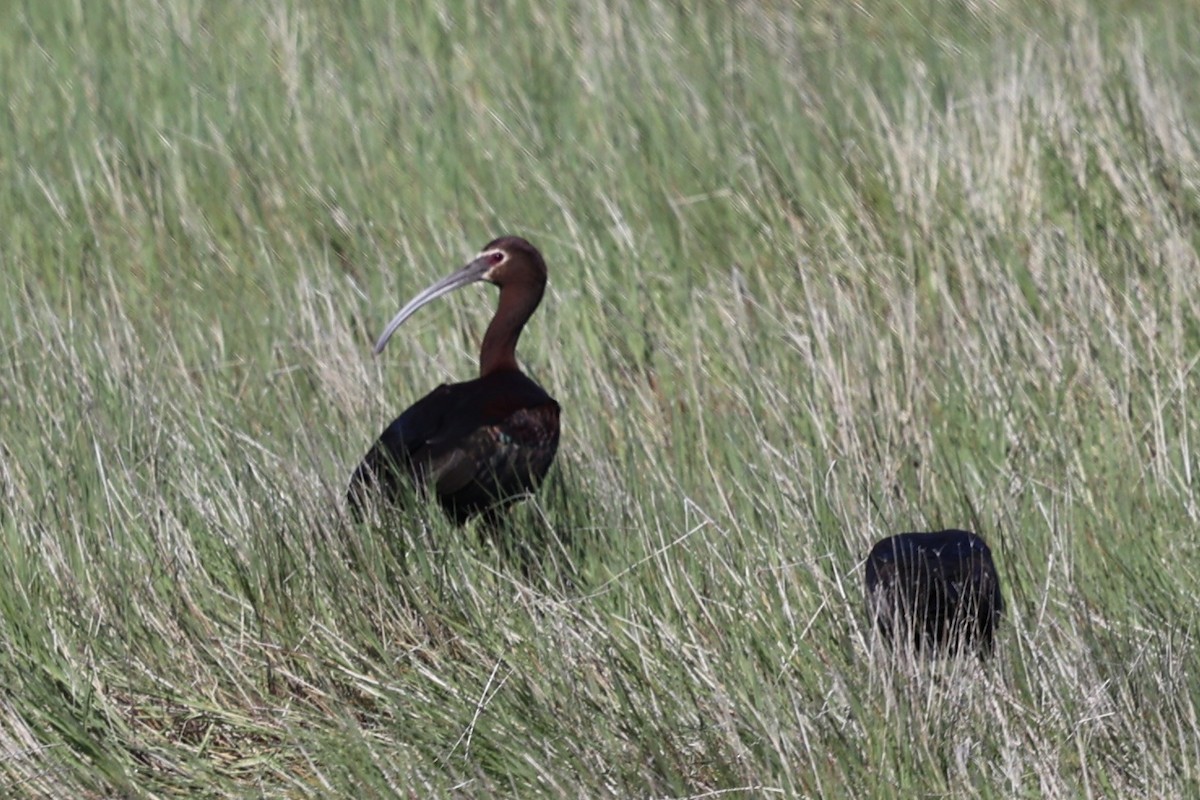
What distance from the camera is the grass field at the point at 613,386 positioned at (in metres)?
3.04

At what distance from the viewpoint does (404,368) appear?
17.0ft

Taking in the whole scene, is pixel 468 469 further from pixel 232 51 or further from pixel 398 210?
pixel 232 51

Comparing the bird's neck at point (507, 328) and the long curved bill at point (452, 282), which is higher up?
the long curved bill at point (452, 282)

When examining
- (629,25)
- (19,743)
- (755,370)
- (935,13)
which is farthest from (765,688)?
(935,13)

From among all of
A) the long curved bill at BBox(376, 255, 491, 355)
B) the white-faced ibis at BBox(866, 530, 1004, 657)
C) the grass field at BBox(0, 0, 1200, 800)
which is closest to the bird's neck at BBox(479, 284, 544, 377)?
the long curved bill at BBox(376, 255, 491, 355)

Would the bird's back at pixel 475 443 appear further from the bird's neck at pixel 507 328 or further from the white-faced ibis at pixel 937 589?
the white-faced ibis at pixel 937 589

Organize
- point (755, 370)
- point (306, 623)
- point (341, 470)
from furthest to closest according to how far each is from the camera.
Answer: point (755, 370)
point (341, 470)
point (306, 623)

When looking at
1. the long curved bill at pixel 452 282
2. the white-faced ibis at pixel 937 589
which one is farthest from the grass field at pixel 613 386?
the long curved bill at pixel 452 282

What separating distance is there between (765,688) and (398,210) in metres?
3.14

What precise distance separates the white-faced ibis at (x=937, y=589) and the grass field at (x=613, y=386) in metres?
0.08

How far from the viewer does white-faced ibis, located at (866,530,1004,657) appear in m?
3.16

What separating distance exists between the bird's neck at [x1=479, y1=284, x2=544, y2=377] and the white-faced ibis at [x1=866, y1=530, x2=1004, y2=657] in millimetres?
1629

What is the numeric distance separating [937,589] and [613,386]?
1792 millimetres

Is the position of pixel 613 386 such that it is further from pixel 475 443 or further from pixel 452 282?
pixel 475 443
